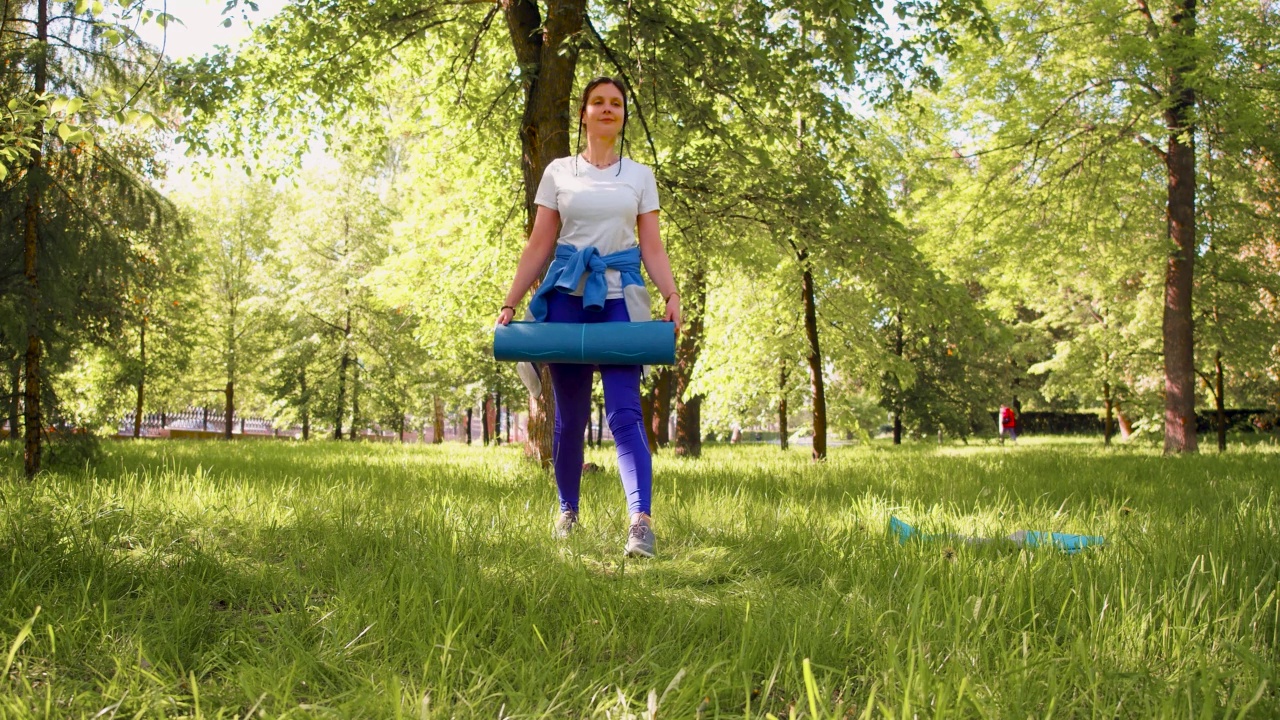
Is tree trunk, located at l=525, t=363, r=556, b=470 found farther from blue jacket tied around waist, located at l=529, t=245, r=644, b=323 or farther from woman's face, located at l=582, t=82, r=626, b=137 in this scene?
woman's face, located at l=582, t=82, r=626, b=137

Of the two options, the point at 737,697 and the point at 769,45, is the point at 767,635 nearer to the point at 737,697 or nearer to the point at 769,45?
the point at 737,697

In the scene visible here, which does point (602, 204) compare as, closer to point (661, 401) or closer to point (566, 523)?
point (566, 523)

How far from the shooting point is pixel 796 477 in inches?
269

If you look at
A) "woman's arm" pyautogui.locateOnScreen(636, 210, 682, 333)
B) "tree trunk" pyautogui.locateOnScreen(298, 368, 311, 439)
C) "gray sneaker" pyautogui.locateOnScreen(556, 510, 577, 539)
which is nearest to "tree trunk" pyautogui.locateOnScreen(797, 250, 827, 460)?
"woman's arm" pyautogui.locateOnScreen(636, 210, 682, 333)

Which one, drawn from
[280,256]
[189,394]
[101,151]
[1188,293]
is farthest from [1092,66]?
[189,394]

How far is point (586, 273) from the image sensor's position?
377cm

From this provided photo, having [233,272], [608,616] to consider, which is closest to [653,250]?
[608,616]

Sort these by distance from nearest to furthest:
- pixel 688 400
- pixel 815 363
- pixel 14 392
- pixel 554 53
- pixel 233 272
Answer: pixel 14 392 < pixel 554 53 < pixel 815 363 < pixel 688 400 < pixel 233 272

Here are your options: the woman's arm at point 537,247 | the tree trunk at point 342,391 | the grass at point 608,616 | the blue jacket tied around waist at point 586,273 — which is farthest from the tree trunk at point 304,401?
the blue jacket tied around waist at point 586,273

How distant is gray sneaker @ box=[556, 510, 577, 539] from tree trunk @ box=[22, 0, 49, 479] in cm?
393

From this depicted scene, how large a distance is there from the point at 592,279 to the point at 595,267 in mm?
57

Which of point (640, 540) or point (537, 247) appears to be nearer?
point (640, 540)

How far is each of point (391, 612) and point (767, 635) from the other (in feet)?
3.33

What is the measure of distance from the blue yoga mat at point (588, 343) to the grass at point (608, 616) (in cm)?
74
